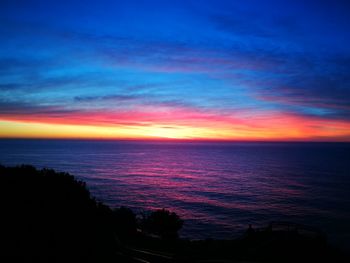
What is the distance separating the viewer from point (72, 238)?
48.5 ft

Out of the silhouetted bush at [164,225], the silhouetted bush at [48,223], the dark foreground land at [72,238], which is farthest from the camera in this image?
the silhouetted bush at [164,225]

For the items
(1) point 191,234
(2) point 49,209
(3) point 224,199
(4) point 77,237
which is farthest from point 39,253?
(3) point 224,199

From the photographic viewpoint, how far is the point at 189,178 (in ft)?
302

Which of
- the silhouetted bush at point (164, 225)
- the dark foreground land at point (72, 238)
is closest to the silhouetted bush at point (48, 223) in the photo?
the dark foreground land at point (72, 238)

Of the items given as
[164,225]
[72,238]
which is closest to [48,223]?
[72,238]

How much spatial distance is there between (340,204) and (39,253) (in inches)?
2323

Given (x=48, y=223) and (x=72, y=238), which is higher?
(x=48, y=223)

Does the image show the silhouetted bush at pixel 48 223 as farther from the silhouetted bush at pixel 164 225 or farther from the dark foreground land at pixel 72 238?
the silhouetted bush at pixel 164 225

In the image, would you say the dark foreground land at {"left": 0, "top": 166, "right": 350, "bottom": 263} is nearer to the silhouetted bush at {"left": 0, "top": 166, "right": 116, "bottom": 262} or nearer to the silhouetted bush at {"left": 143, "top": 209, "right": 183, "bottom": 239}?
the silhouetted bush at {"left": 0, "top": 166, "right": 116, "bottom": 262}

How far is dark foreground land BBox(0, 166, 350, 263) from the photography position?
42.9ft

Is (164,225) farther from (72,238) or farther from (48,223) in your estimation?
(48,223)

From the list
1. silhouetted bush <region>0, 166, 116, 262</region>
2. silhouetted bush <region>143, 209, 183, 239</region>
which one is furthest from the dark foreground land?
silhouetted bush <region>143, 209, 183, 239</region>

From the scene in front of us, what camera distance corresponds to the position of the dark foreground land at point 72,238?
42.9ft

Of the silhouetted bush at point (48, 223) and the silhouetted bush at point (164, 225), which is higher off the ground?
the silhouetted bush at point (48, 223)
